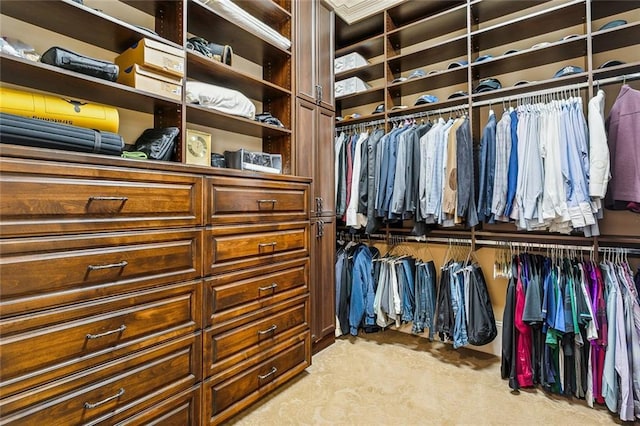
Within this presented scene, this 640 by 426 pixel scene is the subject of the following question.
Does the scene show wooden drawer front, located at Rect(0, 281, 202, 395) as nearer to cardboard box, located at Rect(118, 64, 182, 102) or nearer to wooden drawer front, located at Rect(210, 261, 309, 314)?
wooden drawer front, located at Rect(210, 261, 309, 314)

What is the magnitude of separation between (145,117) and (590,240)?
280cm

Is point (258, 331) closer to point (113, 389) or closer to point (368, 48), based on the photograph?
point (113, 389)

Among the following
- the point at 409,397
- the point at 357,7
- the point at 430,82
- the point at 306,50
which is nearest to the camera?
the point at 409,397

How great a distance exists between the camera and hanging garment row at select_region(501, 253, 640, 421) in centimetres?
173

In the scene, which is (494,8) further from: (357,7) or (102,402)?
(102,402)

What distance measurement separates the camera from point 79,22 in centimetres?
134

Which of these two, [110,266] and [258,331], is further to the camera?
[258,331]

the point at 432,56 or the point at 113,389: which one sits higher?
the point at 432,56

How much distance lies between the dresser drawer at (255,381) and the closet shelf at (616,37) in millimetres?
2631

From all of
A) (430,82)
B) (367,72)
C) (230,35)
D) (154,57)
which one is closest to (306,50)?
(230,35)

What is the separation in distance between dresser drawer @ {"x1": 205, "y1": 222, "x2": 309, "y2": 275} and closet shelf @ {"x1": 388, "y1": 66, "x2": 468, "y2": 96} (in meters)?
1.63

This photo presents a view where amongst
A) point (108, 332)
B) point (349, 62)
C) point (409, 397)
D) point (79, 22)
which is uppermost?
point (349, 62)

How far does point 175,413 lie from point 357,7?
329cm

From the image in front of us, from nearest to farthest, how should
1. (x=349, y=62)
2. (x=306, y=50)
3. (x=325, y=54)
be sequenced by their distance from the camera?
(x=306, y=50)
(x=325, y=54)
(x=349, y=62)
